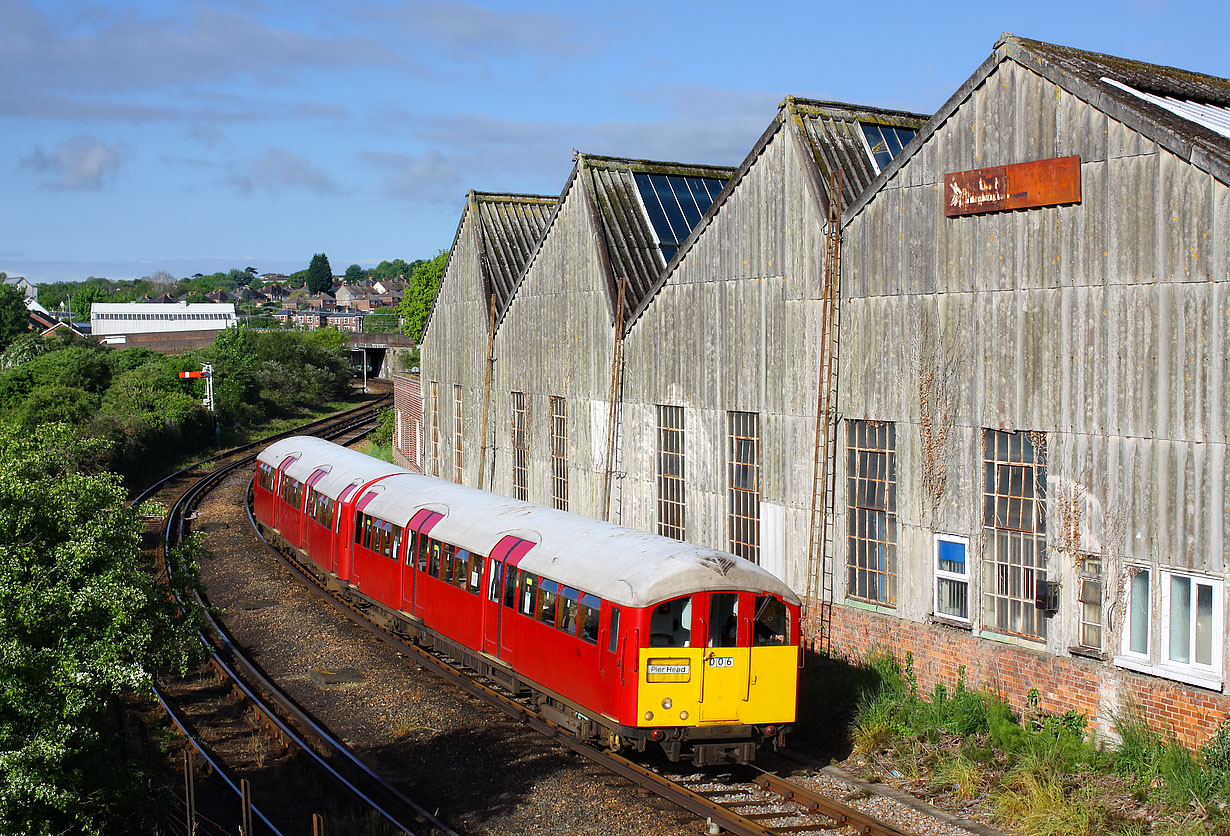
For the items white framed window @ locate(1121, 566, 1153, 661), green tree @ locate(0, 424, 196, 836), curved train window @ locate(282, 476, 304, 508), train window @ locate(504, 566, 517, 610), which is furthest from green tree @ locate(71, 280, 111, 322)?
white framed window @ locate(1121, 566, 1153, 661)

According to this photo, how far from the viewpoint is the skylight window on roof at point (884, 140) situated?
1903 cm

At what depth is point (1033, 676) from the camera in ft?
45.2

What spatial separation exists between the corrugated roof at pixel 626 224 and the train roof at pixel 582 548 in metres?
5.99

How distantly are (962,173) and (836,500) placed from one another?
5.15 m

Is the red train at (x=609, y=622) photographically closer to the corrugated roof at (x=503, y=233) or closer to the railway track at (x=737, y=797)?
the railway track at (x=737, y=797)

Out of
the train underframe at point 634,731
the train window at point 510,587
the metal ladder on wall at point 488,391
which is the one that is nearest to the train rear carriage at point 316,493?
the metal ladder on wall at point 488,391

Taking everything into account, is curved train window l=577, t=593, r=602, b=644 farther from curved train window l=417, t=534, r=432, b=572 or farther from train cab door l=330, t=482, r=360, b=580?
train cab door l=330, t=482, r=360, b=580

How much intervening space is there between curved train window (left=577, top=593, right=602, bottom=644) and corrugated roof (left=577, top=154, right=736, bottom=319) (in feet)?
34.0

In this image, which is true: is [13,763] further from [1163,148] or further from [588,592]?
[1163,148]

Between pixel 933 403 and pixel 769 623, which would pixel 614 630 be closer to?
pixel 769 623

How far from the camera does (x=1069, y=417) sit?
1335 centimetres

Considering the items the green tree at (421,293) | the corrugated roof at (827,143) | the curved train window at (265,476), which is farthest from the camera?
the green tree at (421,293)

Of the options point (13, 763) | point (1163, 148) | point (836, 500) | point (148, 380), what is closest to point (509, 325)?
point (836, 500)

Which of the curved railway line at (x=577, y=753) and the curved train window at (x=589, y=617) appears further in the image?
the curved train window at (x=589, y=617)
